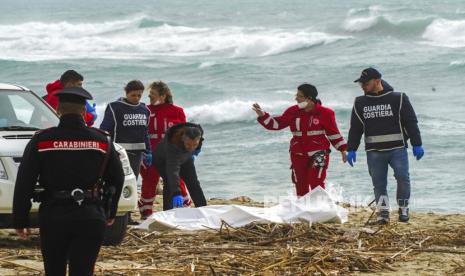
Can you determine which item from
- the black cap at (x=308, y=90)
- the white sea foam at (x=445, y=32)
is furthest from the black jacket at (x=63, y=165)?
the white sea foam at (x=445, y=32)

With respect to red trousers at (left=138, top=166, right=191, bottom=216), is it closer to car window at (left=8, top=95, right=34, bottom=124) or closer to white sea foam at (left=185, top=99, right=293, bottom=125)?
car window at (left=8, top=95, right=34, bottom=124)

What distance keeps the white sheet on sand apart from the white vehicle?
924 mm

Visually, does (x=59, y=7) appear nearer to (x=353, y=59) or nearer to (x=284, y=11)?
(x=284, y=11)

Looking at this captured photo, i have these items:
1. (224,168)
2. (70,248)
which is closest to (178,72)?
(224,168)

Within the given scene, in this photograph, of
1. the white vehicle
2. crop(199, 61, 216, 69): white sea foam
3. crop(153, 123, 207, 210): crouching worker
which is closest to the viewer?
the white vehicle

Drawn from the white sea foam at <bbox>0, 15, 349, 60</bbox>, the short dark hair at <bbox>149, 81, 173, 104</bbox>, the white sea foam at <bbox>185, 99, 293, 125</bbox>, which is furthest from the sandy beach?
the white sea foam at <bbox>0, 15, 349, 60</bbox>

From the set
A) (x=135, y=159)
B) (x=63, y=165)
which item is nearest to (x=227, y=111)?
(x=135, y=159)

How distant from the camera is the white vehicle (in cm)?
897

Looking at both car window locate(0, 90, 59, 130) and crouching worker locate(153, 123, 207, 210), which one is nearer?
car window locate(0, 90, 59, 130)

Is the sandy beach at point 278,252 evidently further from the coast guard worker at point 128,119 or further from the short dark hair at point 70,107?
the short dark hair at point 70,107

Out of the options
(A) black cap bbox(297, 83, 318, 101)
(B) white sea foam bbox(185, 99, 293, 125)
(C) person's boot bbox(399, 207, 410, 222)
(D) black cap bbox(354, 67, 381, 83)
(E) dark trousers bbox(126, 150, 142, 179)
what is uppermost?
(B) white sea foam bbox(185, 99, 293, 125)

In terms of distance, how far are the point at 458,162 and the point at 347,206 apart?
613 cm

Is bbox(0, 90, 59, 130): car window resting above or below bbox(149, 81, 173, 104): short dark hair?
below

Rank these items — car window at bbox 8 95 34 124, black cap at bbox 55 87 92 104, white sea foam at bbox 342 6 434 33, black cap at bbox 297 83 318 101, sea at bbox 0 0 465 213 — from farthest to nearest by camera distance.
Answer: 1. white sea foam at bbox 342 6 434 33
2. sea at bbox 0 0 465 213
3. black cap at bbox 297 83 318 101
4. car window at bbox 8 95 34 124
5. black cap at bbox 55 87 92 104
